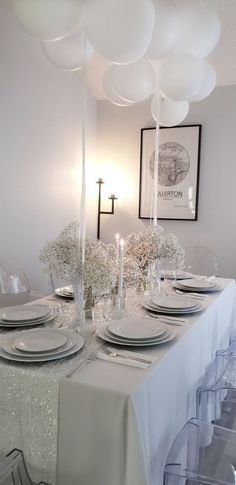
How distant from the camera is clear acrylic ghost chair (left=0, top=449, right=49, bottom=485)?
107cm

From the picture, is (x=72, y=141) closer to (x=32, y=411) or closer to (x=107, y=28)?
(x=107, y=28)

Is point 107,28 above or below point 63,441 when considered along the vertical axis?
above

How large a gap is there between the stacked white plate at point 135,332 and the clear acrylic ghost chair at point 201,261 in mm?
1670

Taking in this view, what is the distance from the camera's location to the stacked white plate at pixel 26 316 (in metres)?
1.60

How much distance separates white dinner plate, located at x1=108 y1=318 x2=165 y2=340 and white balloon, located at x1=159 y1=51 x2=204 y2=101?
1.32 metres

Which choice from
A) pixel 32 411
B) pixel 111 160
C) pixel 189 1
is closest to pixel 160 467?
pixel 32 411

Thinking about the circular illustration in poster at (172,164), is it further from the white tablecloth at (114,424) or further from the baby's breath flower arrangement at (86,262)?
the white tablecloth at (114,424)

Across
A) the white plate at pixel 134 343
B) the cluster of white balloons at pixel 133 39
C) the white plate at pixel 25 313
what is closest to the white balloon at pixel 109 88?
the cluster of white balloons at pixel 133 39

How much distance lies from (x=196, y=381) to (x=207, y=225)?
2156 millimetres

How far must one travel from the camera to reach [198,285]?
7.86ft

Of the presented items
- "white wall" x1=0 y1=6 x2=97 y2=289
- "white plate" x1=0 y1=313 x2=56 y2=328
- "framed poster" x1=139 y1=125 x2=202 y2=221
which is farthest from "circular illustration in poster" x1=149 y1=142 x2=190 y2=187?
"white plate" x1=0 y1=313 x2=56 y2=328

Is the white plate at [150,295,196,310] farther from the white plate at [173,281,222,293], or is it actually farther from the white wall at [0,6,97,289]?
the white wall at [0,6,97,289]

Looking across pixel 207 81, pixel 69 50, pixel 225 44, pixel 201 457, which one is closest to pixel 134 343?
pixel 201 457

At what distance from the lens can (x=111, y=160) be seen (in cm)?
404
